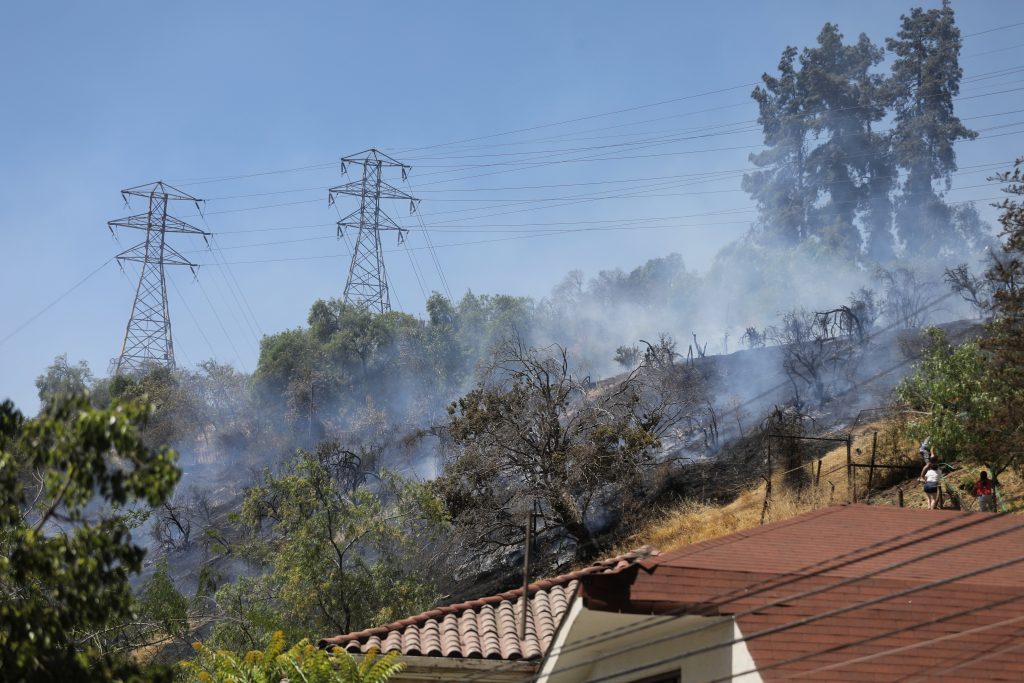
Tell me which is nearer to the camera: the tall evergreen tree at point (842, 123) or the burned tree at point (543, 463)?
the burned tree at point (543, 463)

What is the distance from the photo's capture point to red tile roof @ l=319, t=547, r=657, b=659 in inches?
525

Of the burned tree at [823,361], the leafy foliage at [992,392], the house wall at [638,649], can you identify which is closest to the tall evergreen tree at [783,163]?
the burned tree at [823,361]

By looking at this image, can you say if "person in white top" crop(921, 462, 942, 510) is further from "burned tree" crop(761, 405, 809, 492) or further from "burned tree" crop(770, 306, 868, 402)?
"burned tree" crop(770, 306, 868, 402)

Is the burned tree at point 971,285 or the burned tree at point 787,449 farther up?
the burned tree at point 971,285

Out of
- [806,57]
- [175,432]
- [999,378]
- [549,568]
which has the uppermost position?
[806,57]

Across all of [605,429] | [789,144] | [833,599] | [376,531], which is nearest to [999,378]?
[605,429]

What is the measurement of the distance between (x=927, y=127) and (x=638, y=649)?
2731 inches

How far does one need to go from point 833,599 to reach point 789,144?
231 ft

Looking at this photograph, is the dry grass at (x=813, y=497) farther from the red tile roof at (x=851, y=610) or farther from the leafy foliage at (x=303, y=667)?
the red tile roof at (x=851, y=610)

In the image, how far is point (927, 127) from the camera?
73.1 meters

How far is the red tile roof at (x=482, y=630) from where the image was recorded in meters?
13.3

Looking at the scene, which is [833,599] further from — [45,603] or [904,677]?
[45,603]

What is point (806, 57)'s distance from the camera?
7669 cm

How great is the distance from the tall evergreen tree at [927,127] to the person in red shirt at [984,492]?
181ft
